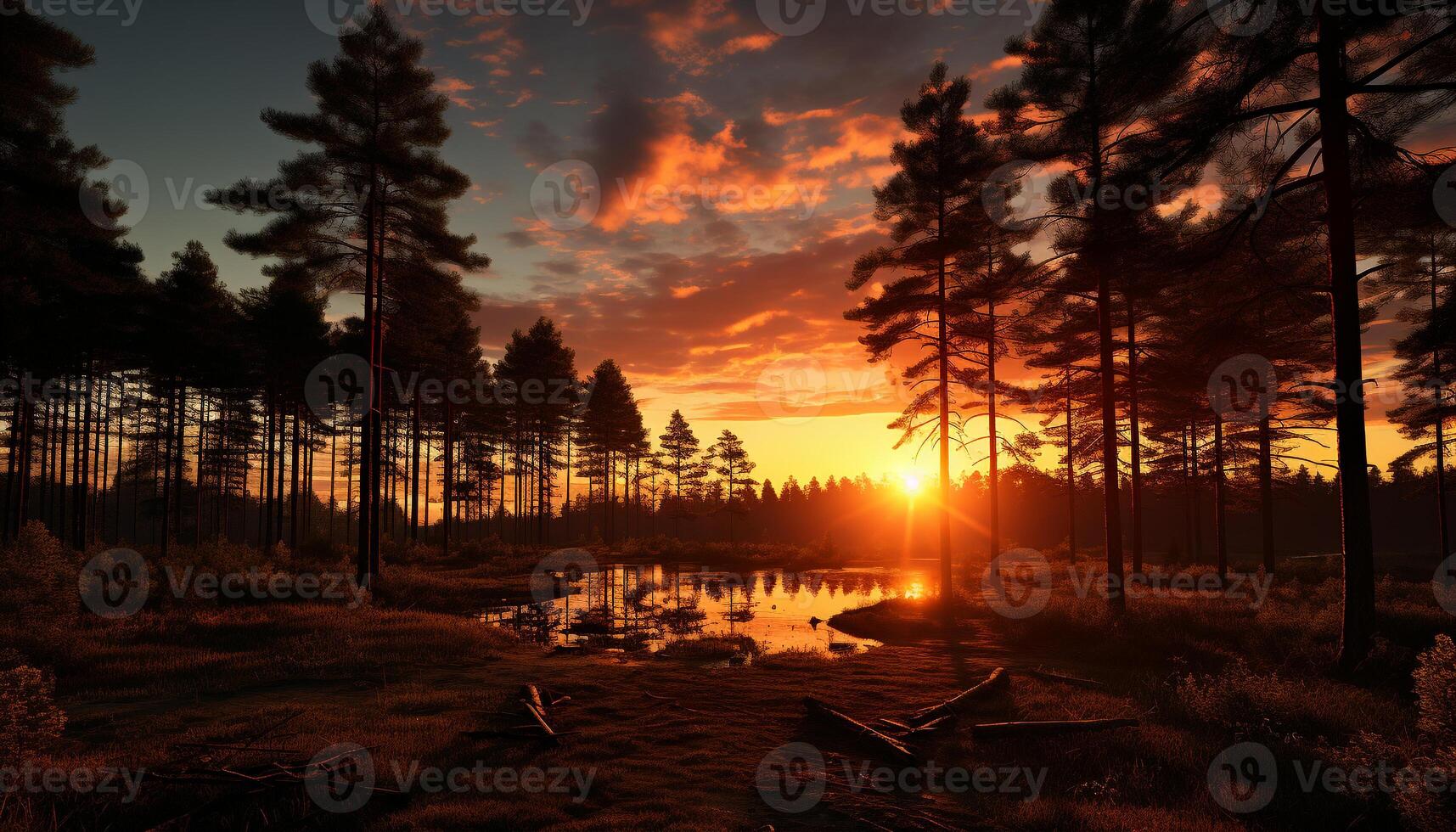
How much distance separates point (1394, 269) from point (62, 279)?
4771cm

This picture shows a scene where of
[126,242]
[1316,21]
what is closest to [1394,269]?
[1316,21]

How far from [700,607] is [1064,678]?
12846 mm

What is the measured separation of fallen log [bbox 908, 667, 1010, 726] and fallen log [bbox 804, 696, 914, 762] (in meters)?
0.83

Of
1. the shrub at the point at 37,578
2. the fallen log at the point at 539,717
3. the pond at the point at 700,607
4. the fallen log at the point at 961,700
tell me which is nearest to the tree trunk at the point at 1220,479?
the pond at the point at 700,607

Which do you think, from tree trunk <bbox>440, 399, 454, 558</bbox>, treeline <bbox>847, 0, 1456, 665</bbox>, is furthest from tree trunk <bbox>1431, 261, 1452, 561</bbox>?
tree trunk <bbox>440, 399, 454, 558</bbox>

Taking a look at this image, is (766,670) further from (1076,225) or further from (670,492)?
(670,492)

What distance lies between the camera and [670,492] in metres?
68.1

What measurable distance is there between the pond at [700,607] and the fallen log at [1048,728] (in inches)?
242

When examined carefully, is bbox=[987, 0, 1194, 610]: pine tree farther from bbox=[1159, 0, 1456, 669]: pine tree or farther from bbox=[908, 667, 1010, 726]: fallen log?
bbox=[908, 667, 1010, 726]: fallen log

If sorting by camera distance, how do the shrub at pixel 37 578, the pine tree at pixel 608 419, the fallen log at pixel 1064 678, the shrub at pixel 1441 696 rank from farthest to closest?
the pine tree at pixel 608 419, the shrub at pixel 37 578, the fallen log at pixel 1064 678, the shrub at pixel 1441 696

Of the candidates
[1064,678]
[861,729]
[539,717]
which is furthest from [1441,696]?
[539,717]

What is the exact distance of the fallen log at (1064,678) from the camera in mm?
10130

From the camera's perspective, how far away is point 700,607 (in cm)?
2122

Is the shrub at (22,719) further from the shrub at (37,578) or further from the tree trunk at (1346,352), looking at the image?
the tree trunk at (1346,352)
